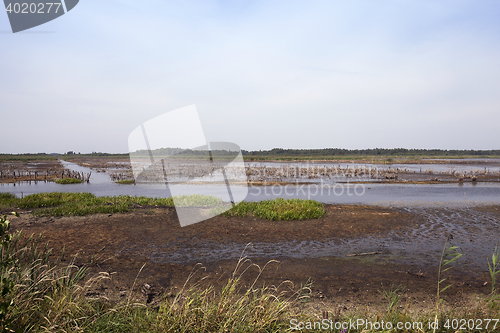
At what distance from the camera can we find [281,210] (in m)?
12.9

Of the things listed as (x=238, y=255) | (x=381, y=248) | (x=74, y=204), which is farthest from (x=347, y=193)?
(x=74, y=204)

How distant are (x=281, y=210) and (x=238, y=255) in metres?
5.36

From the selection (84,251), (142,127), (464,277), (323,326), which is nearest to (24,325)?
(323,326)

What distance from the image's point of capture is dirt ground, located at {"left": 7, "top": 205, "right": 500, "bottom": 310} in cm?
566

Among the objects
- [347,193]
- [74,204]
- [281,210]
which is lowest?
[347,193]

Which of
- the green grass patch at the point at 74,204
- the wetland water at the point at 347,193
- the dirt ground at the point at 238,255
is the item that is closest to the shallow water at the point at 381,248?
the dirt ground at the point at 238,255

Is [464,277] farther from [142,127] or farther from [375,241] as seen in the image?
[142,127]

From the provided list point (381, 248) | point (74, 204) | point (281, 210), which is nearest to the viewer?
point (381, 248)

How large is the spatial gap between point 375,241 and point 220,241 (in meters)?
5.15

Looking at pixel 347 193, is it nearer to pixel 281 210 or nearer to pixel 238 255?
pixel 281 210

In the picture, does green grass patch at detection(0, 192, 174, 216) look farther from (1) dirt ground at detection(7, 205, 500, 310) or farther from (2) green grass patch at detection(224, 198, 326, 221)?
(2) green grass patch at detection(224, 198, 326, 221)

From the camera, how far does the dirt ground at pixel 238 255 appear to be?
5.66m

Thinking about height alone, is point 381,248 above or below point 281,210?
below

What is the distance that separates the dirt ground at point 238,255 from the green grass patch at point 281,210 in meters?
0.46
